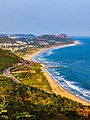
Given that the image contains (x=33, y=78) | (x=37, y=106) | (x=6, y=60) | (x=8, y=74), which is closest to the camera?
(x=37, y=106)

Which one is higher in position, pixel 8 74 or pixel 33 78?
pixel 8 74

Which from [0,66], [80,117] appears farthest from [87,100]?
[0,66]

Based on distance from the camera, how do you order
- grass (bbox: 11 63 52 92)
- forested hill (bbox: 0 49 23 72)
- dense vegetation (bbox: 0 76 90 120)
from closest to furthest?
1. dense vegetation (bbox: 0 76 90 120)
2. grass (bbox: 11 63 52 92)
3. forested hill (bbox: 0 49 23 72)

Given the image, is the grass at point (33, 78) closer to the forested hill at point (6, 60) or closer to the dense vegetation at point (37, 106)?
the forested hill at point (6, 60)

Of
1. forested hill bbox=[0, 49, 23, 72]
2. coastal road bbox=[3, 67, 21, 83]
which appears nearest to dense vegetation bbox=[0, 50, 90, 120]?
coastal road bbox=[3, 67, 21, 83]

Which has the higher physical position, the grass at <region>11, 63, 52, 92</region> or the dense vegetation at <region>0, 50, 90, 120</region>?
the dense vegetation at <region>0, 50, 90, 120</region>

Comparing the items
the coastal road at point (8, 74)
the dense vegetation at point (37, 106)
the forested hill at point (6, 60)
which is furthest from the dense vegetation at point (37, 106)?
the forested hill at point (6, 60)

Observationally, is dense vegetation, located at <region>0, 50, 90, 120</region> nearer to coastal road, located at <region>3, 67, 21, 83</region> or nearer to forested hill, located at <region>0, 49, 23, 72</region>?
coastal road, located at <region>3, 67, 21, 83</region>

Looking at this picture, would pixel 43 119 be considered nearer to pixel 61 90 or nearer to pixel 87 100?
pixel 87 100

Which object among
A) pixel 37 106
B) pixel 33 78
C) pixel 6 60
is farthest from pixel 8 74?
pixel 37 106

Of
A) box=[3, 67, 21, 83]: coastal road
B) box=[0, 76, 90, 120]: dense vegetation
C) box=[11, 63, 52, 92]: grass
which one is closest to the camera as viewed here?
box=[0, 76, 90, 120]: dense vegetation

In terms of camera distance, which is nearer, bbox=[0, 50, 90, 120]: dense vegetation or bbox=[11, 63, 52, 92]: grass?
bbox=[0, 50, 90, 120]: dense vegetation

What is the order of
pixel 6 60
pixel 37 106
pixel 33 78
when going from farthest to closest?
1. pixel 6 60
2. pixel 33 78
3. pixel 37 106

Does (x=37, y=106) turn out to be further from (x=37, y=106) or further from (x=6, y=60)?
(x=6, y=60)
